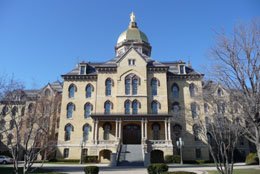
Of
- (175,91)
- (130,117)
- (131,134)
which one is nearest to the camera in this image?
(130,117)

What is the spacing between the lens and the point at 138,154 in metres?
26.8

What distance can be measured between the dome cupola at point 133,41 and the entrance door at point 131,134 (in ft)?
64.5

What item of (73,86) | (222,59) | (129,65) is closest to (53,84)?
(73,86)

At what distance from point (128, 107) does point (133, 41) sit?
63.6 feet

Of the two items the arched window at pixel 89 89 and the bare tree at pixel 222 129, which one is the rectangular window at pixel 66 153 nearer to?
the arched window at pixel 89 89

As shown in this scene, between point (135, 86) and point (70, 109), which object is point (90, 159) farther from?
point (135, 86)

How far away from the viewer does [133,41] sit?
48.0 meters

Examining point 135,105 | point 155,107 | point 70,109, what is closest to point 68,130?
point 70,109

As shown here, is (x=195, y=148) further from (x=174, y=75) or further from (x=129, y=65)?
(x=129, y=65)

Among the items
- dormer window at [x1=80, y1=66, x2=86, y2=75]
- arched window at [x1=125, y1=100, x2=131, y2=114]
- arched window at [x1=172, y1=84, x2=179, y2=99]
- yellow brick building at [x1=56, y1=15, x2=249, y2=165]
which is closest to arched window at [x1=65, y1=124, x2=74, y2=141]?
yellow brick building at [x1=56, y1=15, x2=249, y2=165]

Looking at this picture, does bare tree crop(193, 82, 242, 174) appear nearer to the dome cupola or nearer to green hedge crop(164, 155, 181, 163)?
green hedge crop(164, 155, 181, 163)

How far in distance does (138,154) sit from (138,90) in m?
11.2

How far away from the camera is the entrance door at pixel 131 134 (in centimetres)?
3303

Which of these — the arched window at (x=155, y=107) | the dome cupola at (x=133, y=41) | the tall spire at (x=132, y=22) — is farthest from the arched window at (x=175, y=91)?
the tall spire at (x=132, y=22)
